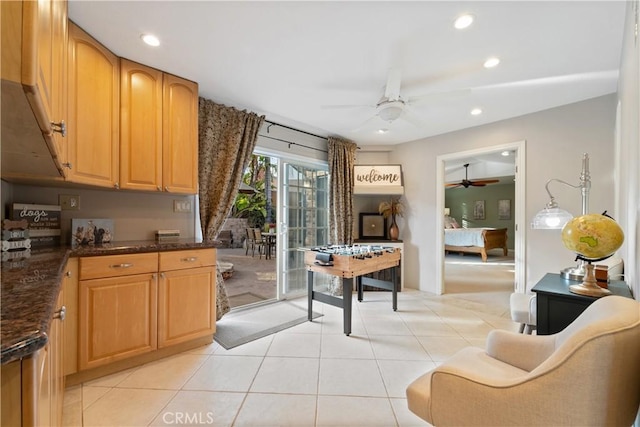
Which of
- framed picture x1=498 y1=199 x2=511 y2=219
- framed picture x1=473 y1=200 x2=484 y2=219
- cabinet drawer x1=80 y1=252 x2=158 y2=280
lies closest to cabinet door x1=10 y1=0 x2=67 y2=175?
cabinet drawer x1=80 y1=252 x2=158 y2=280

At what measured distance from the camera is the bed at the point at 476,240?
23.6 feet

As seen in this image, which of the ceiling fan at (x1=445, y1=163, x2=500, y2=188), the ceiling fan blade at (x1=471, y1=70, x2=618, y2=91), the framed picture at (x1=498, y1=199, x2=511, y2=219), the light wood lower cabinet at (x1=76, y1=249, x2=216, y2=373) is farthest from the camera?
the framed picture at (x1=498, y1=199, x2=511, y2=219)

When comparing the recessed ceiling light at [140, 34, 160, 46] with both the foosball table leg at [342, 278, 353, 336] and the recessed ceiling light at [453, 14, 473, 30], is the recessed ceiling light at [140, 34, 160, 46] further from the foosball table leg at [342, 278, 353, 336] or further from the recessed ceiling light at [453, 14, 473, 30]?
the foosball table leg at [342, 278, 353, 336]

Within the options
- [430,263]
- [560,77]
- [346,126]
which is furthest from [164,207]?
[560,77]

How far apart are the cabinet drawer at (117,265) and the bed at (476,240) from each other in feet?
24.5

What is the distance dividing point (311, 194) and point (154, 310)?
8.29 ft

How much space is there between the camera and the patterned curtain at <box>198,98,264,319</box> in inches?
109

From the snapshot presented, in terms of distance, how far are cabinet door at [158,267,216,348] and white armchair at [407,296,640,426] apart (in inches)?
75.7

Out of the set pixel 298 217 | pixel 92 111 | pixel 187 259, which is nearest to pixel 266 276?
pixel 298 217

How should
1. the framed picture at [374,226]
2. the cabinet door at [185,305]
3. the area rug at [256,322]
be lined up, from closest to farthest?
the cabinet door at [185,305], the area rug at [256,322], the framed picture at [374,226]

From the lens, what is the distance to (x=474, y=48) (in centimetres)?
201

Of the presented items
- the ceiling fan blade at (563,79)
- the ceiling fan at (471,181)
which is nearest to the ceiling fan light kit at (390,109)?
the ceiling fan blade at (563,79)

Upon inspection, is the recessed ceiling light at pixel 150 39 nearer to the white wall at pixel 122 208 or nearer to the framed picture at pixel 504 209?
the white wall at pixel 122 208

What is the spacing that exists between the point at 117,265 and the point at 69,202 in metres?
0.78
